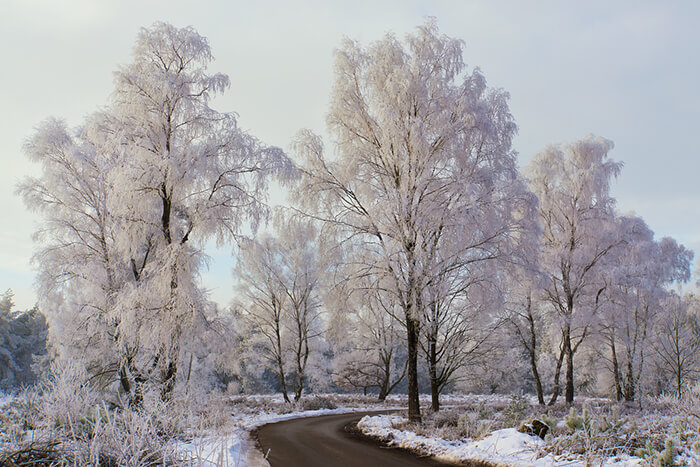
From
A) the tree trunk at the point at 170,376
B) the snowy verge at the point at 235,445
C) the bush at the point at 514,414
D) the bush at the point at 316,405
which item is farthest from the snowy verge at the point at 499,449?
the bush at the point at 316,405

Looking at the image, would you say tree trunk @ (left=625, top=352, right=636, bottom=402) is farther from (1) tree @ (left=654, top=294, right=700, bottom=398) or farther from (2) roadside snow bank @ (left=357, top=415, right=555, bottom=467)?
(2) roadside snow bank @ (left=357, top=415, right=555, bottom=467)

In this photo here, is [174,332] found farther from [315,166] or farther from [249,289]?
[249,289]

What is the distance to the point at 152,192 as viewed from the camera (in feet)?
36.2

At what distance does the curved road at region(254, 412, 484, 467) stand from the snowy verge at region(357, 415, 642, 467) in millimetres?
416

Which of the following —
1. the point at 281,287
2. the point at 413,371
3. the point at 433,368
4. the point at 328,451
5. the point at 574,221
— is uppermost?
the point at 574,221

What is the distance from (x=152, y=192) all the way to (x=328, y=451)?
779 cm

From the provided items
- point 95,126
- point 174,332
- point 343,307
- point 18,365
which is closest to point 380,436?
point 343,307

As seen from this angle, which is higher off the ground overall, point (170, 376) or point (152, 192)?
point (152, 192)

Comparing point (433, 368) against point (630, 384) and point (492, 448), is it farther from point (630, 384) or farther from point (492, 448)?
point (630, 384)

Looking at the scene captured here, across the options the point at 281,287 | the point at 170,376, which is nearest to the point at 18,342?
the point at 281,287

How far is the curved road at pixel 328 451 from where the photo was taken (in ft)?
24.9

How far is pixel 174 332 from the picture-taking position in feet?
34.3

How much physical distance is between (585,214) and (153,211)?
18.2m

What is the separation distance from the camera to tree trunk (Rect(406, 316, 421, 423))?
1150 centimetres
